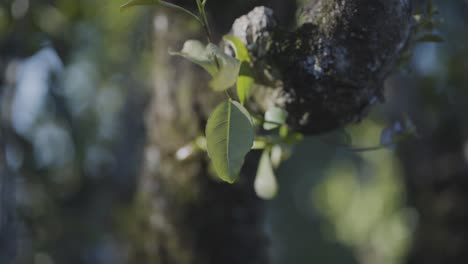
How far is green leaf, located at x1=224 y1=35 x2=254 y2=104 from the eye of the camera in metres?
0.83

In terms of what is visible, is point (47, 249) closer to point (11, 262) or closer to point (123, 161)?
point (123, 161)

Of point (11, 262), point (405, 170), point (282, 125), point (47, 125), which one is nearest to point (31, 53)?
point (11, 262)

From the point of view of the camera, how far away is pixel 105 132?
14.6 ft

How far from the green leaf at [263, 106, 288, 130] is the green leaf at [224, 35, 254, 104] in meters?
0.08

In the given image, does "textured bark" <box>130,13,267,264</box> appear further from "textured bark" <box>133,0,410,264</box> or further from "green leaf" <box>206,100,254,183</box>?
"green leaf" <box>206,100,254,183</box>

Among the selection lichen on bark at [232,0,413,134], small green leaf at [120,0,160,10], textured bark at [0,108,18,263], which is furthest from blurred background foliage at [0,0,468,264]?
small green leaf at [120,0,160,10]

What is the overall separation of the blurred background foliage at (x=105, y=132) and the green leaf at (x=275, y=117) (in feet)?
1.15

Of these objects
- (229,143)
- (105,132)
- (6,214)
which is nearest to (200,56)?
(229,143)

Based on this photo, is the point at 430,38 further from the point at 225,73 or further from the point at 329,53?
the point at 225,73

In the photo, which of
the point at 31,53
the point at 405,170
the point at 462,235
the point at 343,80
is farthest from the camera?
the point at 405,170

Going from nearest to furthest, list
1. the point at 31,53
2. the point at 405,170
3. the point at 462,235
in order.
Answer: the point at 31,53
the point at 462,235
the point at 405,170

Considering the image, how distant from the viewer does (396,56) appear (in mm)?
887

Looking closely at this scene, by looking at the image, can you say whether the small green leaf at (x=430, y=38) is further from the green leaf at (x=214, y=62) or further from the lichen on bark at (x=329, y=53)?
the green leaf at (x=214, y=62)

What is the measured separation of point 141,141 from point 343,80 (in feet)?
10.1
